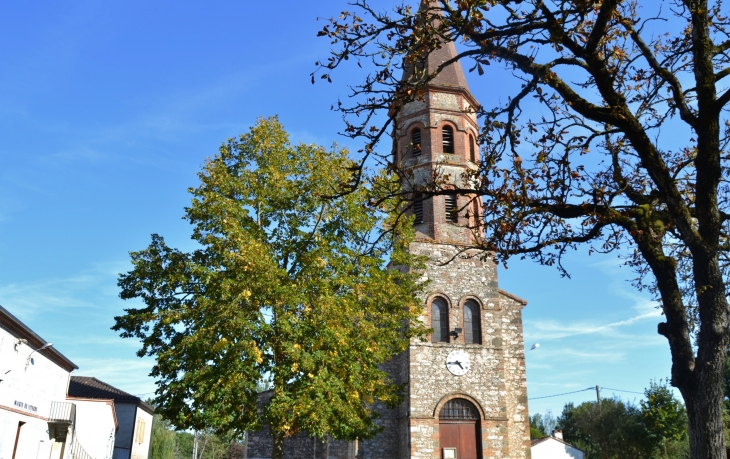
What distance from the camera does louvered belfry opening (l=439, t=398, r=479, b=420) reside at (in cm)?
Answer: 2295

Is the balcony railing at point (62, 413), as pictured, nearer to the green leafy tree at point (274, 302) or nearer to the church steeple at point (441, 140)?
the green leafy tree at point (274, 302)

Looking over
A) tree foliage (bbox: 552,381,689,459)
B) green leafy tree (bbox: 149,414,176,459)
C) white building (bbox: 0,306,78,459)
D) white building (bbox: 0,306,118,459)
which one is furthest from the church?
green leafy tree (bbox: 149,414,176,459)

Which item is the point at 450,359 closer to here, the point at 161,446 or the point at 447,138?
the point at 447,138

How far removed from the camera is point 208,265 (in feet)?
56.3

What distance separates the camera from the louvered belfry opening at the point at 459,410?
23.0 m

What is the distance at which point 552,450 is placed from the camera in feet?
131

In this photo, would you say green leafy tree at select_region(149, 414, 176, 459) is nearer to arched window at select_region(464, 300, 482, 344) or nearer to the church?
the church

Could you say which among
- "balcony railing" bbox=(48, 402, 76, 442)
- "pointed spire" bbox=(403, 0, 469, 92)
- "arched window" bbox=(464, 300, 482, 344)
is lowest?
"balcony railing" bbox=(48, 402, 76, 442)

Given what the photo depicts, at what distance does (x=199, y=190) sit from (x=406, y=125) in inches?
480

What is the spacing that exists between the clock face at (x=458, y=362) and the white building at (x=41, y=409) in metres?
14.5

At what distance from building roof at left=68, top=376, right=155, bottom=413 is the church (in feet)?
33.9

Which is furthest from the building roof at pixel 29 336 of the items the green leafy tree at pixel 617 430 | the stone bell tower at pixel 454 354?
the green leafy tree at pixel 617 430

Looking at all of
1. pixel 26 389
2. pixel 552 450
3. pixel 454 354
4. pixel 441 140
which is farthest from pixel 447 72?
pixel 552 450

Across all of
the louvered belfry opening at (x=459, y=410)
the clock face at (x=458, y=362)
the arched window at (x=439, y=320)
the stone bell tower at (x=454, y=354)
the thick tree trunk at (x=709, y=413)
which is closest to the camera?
the thick tree trunk at (x=709, y=413)
